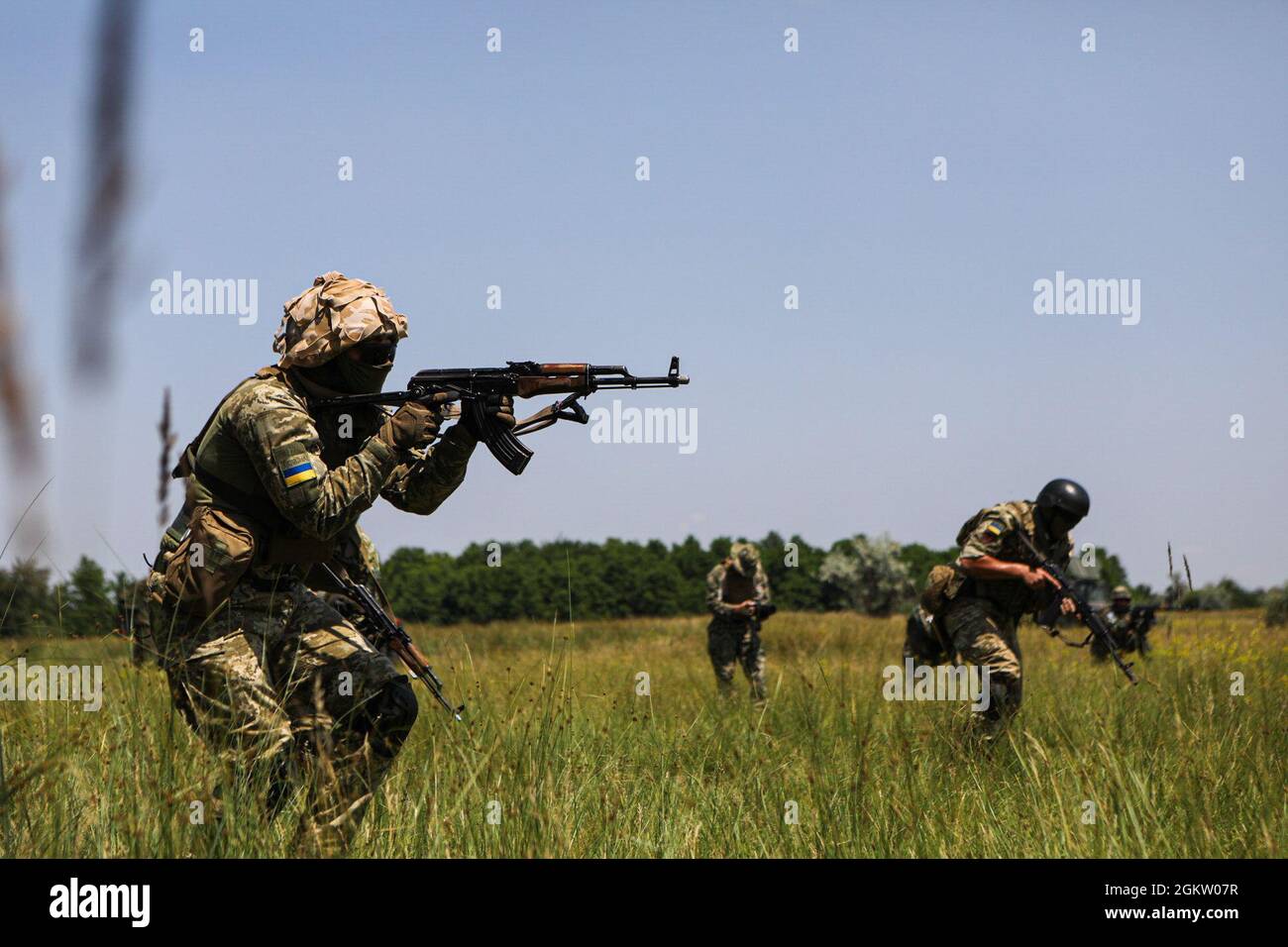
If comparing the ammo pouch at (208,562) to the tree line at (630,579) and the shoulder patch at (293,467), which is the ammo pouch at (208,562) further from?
the tree line at (630,579)

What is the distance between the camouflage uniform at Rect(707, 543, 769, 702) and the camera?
11430 millimetres

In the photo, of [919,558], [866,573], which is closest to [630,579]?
[866,573]

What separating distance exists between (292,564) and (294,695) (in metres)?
0.41

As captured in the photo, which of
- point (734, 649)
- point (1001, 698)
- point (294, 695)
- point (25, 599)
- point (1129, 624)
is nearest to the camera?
point (25, 599)

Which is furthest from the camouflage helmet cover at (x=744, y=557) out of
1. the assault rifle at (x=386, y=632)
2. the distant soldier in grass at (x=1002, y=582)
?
the assault rifle at (x=386, y=632)

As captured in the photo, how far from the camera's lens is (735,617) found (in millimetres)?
11461

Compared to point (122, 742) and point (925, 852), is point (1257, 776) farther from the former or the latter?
point (122, 742)

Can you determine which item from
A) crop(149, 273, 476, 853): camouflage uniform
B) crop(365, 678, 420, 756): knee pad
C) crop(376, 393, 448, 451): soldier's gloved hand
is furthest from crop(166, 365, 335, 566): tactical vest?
crop(365, 678, 420, 756): knee pad

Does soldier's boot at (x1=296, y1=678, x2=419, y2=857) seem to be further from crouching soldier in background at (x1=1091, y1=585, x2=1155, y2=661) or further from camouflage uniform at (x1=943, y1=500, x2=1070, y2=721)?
crouching soldier in background at (x1=1091, y1=585, x2=1155, y2=661)

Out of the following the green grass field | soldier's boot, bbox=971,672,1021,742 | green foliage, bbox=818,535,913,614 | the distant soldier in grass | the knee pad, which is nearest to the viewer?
the green grass field

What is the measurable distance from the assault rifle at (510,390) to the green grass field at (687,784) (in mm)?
731

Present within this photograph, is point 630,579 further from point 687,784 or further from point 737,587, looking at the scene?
point 687,784

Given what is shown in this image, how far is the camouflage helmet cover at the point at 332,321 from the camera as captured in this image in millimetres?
Answer: 3656
